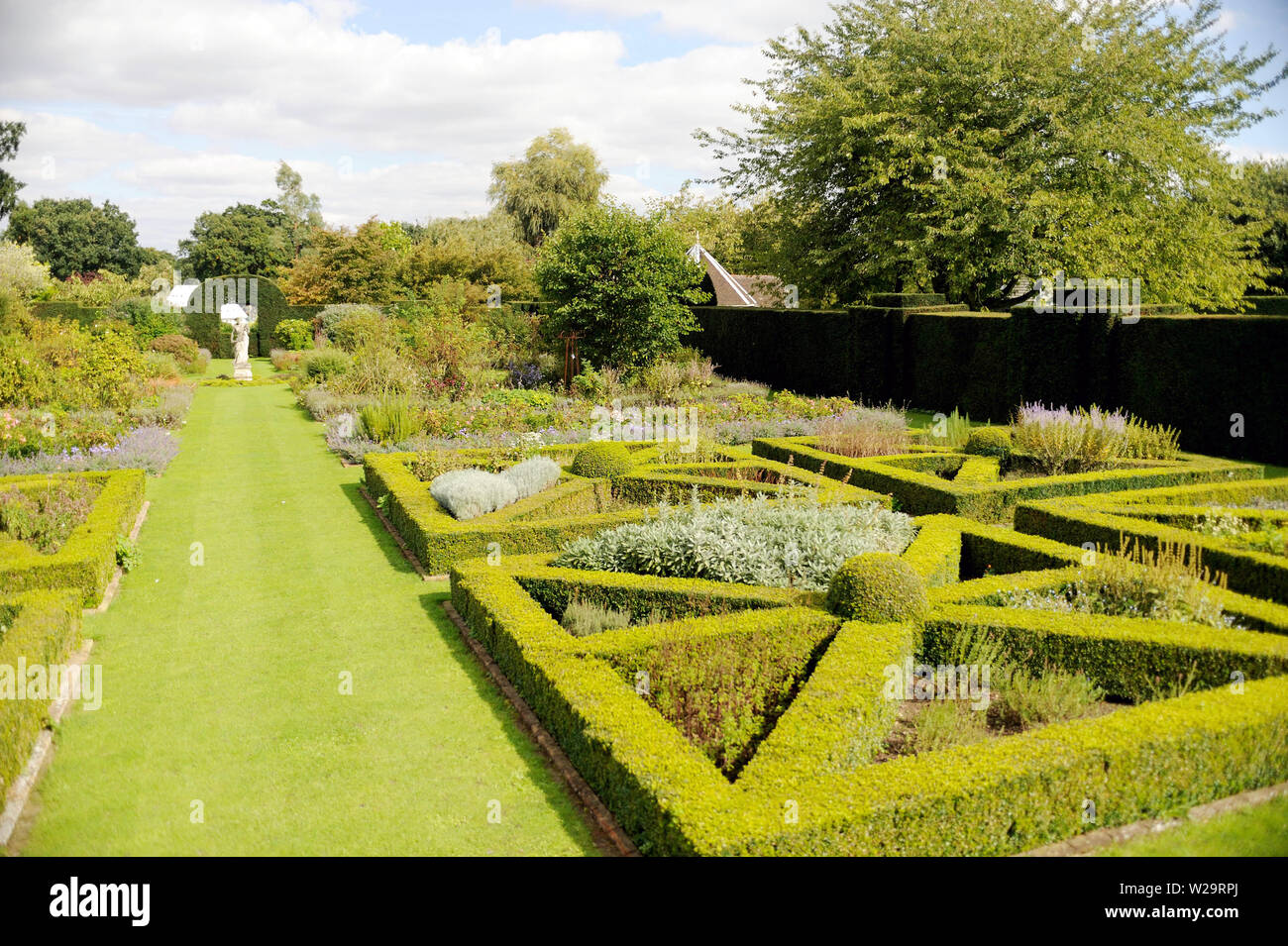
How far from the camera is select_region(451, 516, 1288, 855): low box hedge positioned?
3832 mm

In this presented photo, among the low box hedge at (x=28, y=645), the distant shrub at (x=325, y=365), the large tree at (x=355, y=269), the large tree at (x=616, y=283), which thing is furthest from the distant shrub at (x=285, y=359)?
the low box hedge at (x=28, y=645)

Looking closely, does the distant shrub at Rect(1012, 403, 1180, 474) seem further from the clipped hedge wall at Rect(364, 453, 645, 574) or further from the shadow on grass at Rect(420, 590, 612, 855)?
the shadow on grass at Rect(420, 590, 612, 855)

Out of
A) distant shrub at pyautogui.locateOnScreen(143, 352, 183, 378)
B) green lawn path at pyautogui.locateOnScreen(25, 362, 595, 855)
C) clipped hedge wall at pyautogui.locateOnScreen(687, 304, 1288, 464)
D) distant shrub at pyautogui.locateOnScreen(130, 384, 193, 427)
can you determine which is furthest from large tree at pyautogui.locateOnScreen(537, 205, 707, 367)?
green lawn path at pyautogui.locateOnScreen(25, 362, 595, 855)

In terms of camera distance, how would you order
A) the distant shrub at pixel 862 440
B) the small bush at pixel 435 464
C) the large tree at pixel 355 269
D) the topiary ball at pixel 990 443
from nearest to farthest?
the small bush at pixel 435 464 < the topiary ball at pixel 990 443 < the distant shrub at pixel 862 440 < the large tree at pixel 355 269

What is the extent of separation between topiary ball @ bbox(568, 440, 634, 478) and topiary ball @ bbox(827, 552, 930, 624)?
4830mm

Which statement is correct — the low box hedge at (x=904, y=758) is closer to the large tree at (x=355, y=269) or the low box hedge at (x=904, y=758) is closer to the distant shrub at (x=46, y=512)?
the distant shrub at (x=46, y=512)

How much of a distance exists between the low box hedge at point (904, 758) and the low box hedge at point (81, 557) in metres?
3.54

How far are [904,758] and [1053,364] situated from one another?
12.7 metres

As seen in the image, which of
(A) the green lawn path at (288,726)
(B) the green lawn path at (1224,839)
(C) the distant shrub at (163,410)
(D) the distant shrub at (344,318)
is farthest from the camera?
(D) the distant shrub at (344,318)

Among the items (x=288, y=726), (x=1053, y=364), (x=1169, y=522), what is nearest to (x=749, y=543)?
(x=288, y=726)

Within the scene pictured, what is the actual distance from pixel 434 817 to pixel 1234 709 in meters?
4.07

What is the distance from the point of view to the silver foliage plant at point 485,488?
8.96 metres

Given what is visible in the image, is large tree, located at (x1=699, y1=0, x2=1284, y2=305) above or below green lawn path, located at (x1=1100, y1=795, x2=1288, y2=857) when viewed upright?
above

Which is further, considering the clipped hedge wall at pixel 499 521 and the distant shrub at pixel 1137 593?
the clipped hedge wall at pixel 499 521
